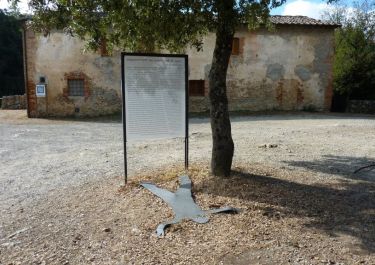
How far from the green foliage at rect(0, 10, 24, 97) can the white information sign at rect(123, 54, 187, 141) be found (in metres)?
36.4

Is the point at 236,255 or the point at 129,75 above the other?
the point at 129,75

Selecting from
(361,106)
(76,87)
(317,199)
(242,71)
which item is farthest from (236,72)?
(317,199)

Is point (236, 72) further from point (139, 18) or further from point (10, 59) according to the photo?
point (10, 59)

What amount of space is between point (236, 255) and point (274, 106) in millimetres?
18994

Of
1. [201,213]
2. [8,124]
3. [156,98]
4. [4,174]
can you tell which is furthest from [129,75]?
[8,124]

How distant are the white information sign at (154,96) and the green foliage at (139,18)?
0.42m

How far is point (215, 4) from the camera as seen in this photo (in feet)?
18.4

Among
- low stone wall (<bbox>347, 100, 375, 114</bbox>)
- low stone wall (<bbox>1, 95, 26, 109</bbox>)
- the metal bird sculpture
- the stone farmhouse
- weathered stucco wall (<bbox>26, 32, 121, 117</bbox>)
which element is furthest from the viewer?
low stone wall (<bbox>1, 95, 26, 109</bbox>)

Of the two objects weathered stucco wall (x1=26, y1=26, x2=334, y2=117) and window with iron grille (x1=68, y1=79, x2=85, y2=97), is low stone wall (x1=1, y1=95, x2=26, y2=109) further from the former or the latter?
window with iron grille (x1=68, y1=79, x2=85, y2=97)

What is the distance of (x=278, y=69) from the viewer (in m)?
22.2

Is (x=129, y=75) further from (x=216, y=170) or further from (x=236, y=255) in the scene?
(x=236, y=255)

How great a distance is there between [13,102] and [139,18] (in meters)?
21.8

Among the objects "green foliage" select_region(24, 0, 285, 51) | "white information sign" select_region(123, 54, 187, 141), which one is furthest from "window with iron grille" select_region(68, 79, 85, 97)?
"white information sign" select_region(123, 54, 187, 141)

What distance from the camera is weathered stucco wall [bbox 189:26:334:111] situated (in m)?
21.7
